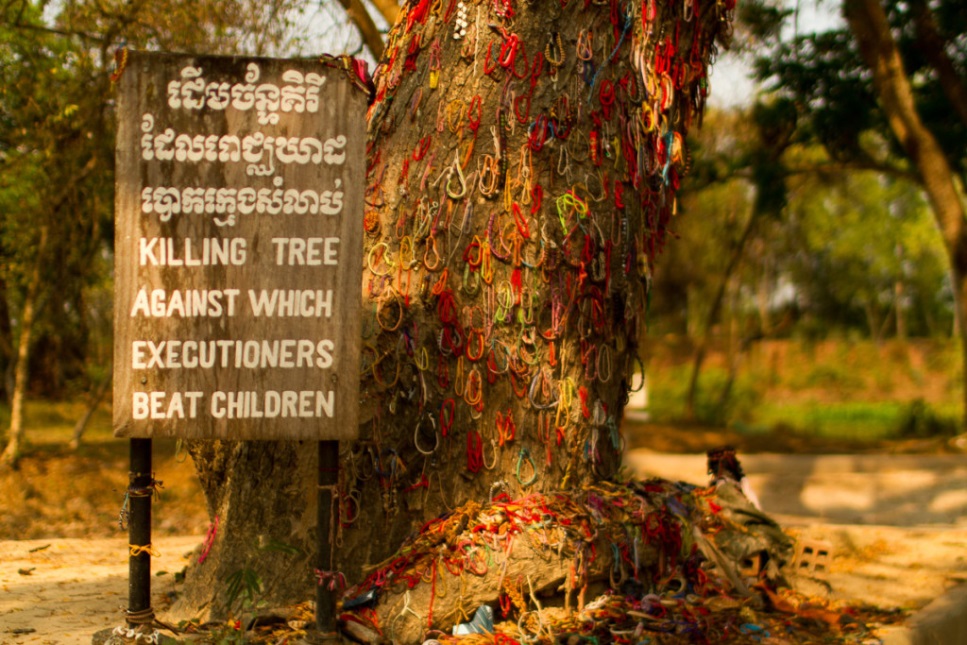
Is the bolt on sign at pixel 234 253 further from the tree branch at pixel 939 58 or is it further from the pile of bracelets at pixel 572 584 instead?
the tree branch at pixel 939 58

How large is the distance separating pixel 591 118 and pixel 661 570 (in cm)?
230

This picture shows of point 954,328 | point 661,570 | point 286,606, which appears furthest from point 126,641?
point 954,328

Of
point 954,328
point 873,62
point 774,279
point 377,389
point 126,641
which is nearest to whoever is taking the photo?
point 126,641

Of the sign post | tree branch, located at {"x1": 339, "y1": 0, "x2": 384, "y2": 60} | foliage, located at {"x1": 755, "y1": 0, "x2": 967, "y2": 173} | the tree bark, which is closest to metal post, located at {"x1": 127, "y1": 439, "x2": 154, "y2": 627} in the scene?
the sign post

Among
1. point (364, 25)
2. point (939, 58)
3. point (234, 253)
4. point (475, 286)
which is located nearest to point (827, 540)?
point (475, 286)

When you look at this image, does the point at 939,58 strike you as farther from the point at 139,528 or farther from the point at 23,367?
the point at 139,528

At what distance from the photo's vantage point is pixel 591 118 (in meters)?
5.18

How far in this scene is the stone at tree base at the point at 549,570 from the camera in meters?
4.50

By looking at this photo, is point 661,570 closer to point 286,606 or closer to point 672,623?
point 672,623

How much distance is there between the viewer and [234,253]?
154 inches

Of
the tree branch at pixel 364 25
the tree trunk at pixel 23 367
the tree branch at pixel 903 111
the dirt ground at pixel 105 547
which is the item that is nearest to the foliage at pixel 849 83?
the tree branch at pixel 903 111

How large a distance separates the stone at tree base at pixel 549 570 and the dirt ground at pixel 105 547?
130 centimetres

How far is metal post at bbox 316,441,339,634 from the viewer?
13.1ft

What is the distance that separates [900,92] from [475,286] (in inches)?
374
